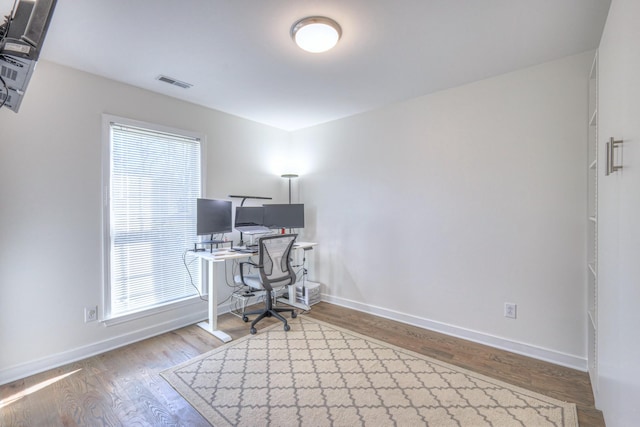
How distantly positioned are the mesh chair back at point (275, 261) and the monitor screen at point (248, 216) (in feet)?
2.17

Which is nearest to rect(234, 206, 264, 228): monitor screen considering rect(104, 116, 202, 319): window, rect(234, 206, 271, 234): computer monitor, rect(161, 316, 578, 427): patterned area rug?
rect(234, 206, 271, 234): computer monitor

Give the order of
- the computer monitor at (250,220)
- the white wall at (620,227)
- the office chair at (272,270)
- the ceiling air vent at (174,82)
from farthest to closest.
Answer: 1. the computer monitor at (250,220)
2. the office chair at (272,270)
3. the ceiling air vent at (174,82)
4. the white wall at (620,227)

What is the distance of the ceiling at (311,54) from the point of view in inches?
69.6

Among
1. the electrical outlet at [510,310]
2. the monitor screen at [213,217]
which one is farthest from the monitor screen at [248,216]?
the electrical outlet at [510,310]

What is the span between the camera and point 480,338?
2791 millimetres

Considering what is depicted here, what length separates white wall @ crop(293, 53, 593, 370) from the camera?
7.77 ft

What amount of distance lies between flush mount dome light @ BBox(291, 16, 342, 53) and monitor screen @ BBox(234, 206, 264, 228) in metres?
2.07

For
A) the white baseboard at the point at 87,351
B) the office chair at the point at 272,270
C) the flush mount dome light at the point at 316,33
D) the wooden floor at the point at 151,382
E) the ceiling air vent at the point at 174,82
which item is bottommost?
the wooden floor at the point at 151,382

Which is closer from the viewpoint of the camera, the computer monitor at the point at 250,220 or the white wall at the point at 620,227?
the white wall at the point at 620,227

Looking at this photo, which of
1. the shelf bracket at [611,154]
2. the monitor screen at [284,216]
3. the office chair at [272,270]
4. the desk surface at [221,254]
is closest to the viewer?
the shelf bracket at [611,154]

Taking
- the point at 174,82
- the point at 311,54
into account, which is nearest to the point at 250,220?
the point at 174,82

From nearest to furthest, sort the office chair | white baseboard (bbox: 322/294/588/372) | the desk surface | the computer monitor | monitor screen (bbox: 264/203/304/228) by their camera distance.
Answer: white baseboard (bbox: 322/294/588/372)
the desk surface
the office chair
the computer monitor
monitor screen (bbox: 264/203/304/228)

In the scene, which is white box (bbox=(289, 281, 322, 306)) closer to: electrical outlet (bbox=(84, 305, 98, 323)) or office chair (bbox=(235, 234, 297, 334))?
office chair (bbox=(235, 234, 297, 334))

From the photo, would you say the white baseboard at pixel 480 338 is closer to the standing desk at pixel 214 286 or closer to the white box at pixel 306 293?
the white box at pixel 306 293
